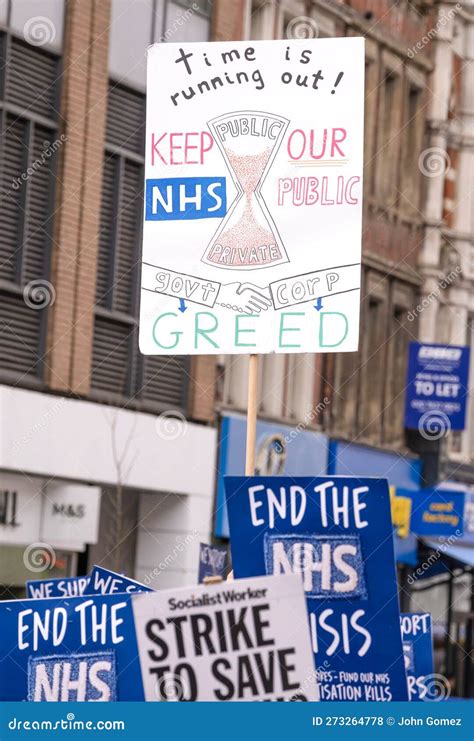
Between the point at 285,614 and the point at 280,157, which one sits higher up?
the point at 280,157

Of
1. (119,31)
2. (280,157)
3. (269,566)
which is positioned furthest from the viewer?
(119,31)

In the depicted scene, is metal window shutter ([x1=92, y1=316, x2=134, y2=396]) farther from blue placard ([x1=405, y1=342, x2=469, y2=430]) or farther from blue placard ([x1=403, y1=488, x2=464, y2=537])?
blue placard ([x1=405, y1=342, x2=469, y2=430])

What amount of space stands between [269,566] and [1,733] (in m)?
1.62

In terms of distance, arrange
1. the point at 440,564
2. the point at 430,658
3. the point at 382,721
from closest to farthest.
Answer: the point at 382,721, the point at 430,658, the point at 440,564

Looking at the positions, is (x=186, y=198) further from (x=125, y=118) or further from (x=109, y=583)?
(x=125, y=118)

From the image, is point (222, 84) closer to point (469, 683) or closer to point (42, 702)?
point (42, 702)

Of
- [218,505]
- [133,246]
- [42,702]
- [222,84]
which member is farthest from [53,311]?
[42,702]

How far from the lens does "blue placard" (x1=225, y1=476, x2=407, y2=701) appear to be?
360 inches

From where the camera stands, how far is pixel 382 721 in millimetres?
8164

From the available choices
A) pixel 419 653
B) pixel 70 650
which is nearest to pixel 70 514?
A: pixel 419 653

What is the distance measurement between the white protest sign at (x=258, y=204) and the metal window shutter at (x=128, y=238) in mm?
12330

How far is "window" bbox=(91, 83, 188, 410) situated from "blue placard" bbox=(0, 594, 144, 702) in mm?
13040

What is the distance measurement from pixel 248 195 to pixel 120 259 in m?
12.7

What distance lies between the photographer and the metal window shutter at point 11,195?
20.3 m
